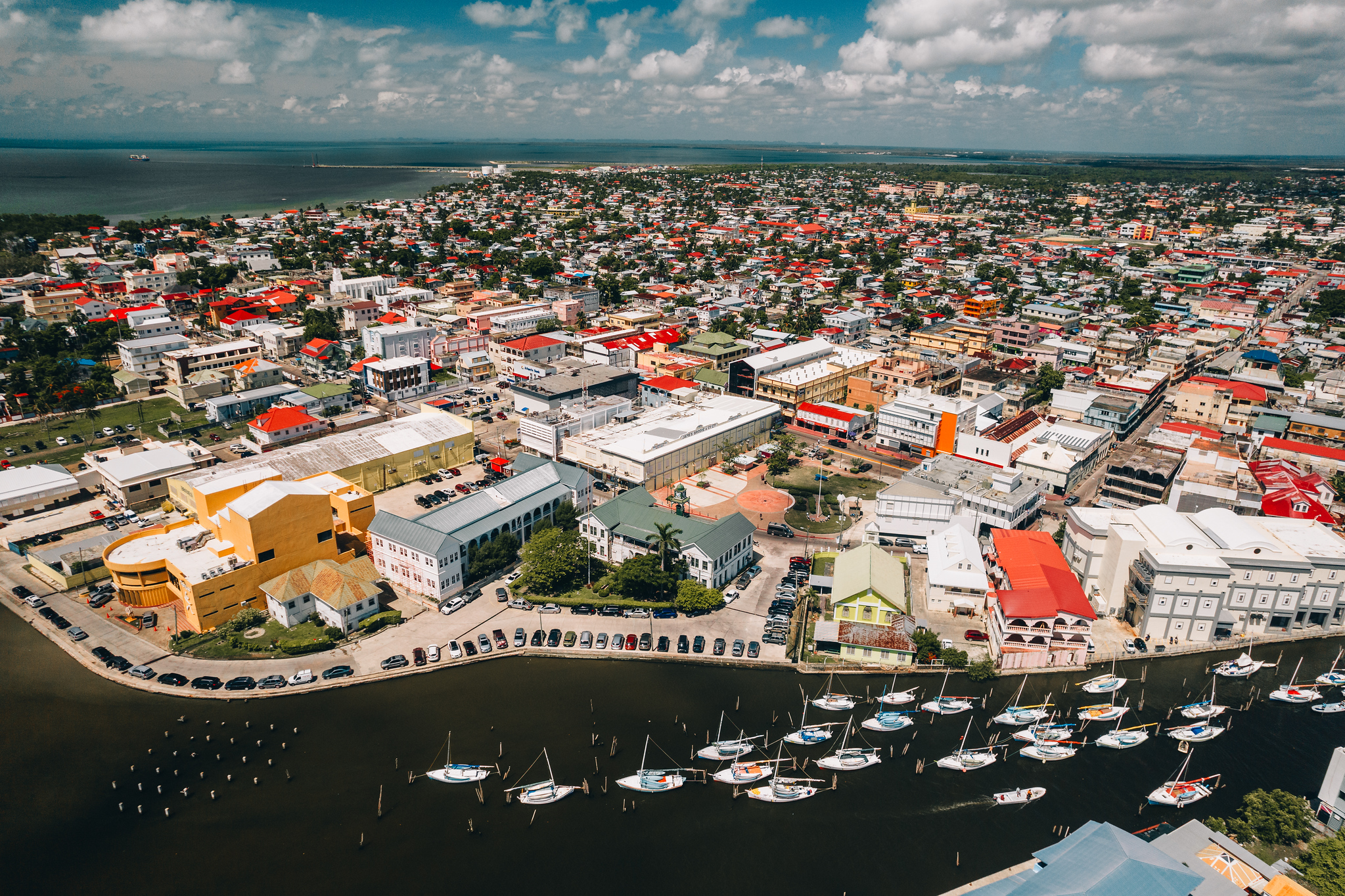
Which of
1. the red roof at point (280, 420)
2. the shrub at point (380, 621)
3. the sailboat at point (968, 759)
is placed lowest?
the sailboat at point (968, 759)

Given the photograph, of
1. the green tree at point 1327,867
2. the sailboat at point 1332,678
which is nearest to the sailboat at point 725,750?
the green tree at point 1327,867

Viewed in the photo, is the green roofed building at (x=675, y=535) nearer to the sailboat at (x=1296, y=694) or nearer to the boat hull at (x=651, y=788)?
the boat hull at (x=651, y=788)

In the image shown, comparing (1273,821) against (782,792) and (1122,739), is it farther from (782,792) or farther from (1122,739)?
(782,792)

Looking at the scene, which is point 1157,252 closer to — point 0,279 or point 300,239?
point 300,239

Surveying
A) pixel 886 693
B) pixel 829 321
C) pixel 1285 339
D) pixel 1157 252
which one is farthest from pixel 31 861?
pixel 1157 252

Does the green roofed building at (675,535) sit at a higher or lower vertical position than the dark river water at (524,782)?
higher

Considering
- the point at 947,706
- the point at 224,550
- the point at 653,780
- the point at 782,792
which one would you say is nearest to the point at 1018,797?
the point at 947,706

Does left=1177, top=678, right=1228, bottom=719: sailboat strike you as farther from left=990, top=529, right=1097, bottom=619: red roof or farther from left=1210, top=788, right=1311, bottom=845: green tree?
left=1210, top=788, right=1311, bottom=845: green tree

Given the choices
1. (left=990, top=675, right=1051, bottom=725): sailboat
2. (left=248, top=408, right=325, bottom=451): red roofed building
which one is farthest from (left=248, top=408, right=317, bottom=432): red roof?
A: (left=990, top=675, right=1051, bottom=725): sailboat

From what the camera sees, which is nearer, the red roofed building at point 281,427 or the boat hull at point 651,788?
the boat hull at point 651,788
